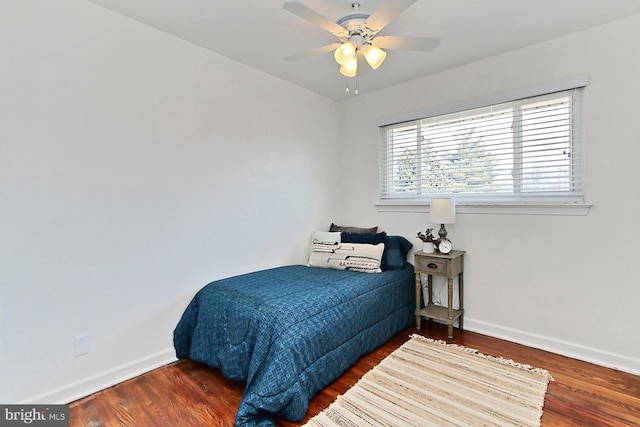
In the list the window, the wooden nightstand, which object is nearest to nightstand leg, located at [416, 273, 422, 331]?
the wooden nightstand

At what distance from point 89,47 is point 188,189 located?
1055 mm

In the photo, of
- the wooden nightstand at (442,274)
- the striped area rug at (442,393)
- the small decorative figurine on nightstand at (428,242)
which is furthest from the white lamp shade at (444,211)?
the striped area rug at (442,393)

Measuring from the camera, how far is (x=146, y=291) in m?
2.23

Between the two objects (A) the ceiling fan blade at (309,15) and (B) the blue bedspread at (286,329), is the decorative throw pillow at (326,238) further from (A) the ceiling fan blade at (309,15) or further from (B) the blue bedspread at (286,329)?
(A) the ceiling fan blade at (309,15)

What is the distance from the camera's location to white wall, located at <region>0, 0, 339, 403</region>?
1.74m

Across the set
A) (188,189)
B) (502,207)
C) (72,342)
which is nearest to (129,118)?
(188,189)

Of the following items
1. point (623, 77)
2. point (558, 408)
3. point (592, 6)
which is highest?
point (592, 6)

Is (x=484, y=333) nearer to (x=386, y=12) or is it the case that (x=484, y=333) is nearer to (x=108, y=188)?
(x=386, y=12)

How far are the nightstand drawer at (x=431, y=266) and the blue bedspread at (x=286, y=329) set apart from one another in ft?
0.84

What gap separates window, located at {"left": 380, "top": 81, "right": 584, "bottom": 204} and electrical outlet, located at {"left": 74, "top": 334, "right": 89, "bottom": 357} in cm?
282

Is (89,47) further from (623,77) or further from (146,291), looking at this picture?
(623,77)

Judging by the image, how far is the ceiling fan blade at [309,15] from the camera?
153 cm

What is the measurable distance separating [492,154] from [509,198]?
409mm

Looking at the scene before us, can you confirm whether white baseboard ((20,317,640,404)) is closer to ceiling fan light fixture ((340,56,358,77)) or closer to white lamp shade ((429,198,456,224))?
white lamp shade ((429,198,456,224))
